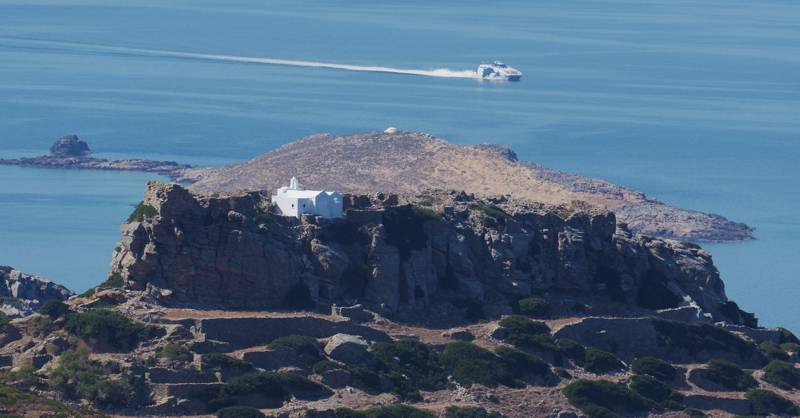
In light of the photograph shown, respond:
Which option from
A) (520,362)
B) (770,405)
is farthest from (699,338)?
(520,362)

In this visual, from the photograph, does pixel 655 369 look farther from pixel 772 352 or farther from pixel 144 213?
pixel 144 213

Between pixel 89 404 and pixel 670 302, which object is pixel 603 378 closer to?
pixel 670 302

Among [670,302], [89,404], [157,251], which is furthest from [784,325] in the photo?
[89,404]

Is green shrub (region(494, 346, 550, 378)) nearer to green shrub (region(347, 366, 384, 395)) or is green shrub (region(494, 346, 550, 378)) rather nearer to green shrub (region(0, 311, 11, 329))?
green shrub (region(347, 366, 384, 395))

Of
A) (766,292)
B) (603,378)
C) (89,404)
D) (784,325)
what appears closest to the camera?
(89,404)

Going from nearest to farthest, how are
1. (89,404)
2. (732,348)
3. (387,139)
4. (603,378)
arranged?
(89,404)
(603,378)
(732,348)
(387,139)

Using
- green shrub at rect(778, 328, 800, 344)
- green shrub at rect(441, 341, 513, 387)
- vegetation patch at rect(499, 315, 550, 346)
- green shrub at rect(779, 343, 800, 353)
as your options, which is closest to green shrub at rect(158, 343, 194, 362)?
green shrub at rect(441, 341, 513, 387)

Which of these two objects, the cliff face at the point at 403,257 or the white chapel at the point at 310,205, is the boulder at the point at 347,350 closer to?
the cliff face at the point at 403,257
